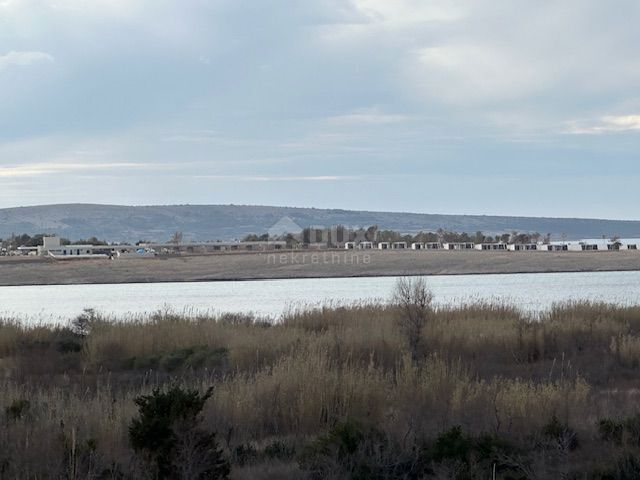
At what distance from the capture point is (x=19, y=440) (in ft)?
26.6

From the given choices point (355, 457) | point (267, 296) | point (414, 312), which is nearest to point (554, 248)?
point (267, 296)

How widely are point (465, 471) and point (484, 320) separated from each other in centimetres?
1156

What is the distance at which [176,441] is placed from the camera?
7.04 m

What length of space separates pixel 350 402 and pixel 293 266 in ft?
162

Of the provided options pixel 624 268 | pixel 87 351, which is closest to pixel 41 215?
pixel 624 268

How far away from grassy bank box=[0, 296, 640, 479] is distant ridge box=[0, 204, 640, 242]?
475ft

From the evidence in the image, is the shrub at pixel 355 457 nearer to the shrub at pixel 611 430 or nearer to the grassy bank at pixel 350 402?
the grassy bank at pixel 350 402

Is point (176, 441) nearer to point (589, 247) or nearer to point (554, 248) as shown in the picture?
point (554, 248)

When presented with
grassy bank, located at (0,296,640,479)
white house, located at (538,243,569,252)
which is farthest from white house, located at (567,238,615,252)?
grassy bank, located at (0,296,640,479)

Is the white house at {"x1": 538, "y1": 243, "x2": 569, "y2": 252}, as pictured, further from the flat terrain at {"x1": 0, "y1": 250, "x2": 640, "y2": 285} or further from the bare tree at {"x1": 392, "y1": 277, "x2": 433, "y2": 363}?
the bare tree at {"x1": 392, "y1": 277, "x2": 433, "y2": 363}

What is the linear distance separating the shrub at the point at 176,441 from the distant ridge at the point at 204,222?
504ft

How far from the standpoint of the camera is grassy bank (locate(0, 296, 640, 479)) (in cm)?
763

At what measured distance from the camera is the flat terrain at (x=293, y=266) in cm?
5678

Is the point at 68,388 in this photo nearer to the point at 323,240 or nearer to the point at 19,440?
the point at 19,440
